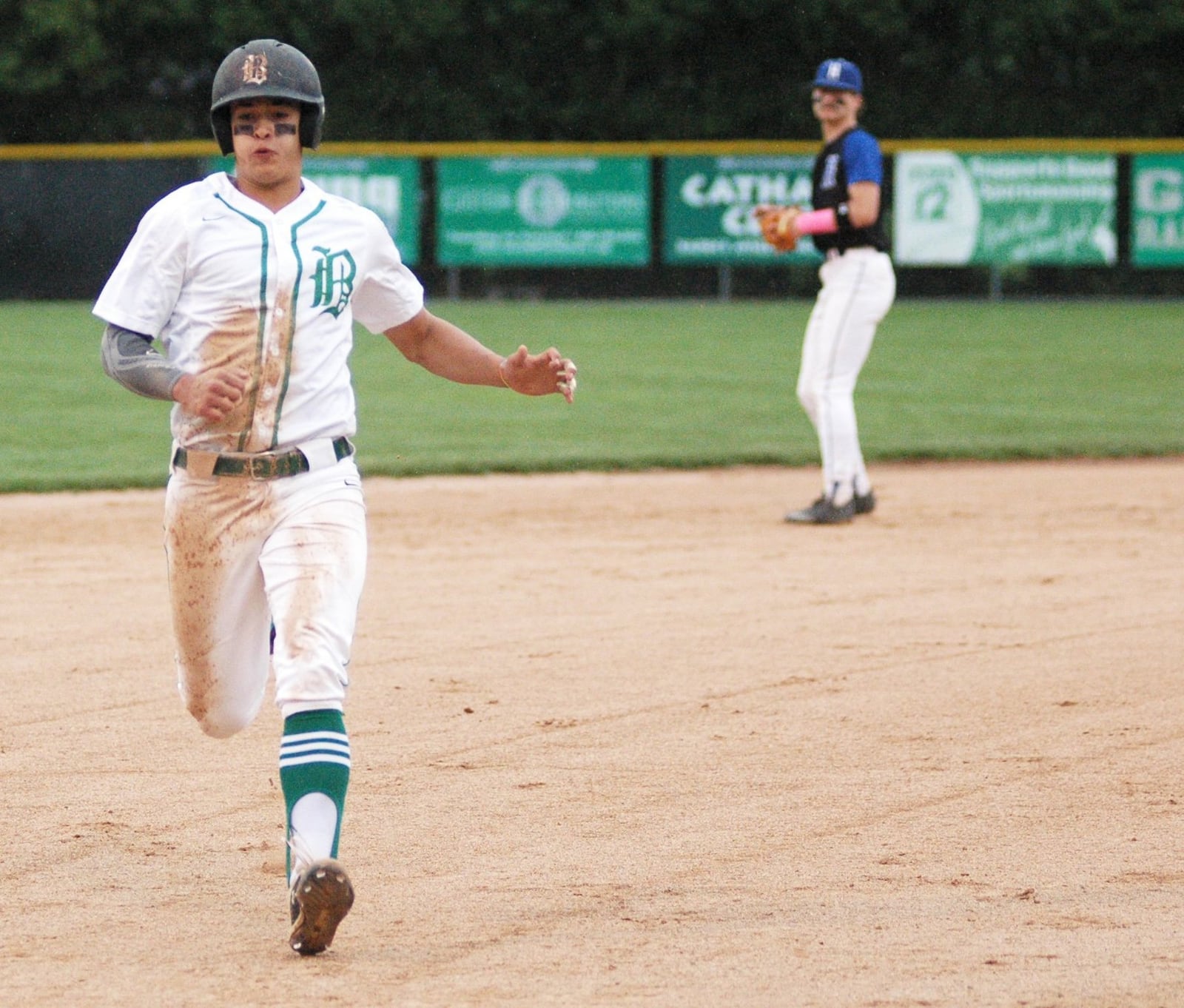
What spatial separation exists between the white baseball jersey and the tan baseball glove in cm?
536

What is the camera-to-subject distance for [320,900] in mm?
3625

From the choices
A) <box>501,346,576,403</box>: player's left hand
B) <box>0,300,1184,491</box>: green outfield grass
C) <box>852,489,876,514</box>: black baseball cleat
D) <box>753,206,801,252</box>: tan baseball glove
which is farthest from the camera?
<box>0,300,1184,491</box>: green outfield grass

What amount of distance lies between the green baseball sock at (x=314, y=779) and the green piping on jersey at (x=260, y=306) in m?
0.61

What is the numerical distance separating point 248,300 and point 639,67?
2885 centimetres

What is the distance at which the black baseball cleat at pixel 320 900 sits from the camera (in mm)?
3623

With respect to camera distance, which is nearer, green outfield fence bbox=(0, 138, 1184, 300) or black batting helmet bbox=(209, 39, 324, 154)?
black batting helmet bbox=(209, 39, 324, 154)

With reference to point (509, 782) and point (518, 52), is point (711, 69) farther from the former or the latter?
point (509, 782)

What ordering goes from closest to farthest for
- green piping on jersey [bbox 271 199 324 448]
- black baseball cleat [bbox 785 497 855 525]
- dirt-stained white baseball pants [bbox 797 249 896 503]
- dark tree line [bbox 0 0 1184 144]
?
green piping on jersey [bbox 271 199 324 448]
dirt-stained white baseball pants [bbox 797 249 896 503]
black baseball cleat [bbox 785 497 855 525]
dark tree line [bbox 0 0 1184 144]

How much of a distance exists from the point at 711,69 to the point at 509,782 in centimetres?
2821

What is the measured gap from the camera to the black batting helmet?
154 inches

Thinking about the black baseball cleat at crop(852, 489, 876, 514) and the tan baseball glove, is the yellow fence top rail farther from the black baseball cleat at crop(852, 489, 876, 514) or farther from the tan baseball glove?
the tan baseball glove

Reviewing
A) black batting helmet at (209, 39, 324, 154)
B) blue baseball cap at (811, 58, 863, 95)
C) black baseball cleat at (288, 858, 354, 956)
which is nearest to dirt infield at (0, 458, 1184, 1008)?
black baseball cleat at (288, 858, 354, 956)

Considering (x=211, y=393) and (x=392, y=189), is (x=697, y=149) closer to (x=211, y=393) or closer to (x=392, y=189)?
(x=392, y=189)

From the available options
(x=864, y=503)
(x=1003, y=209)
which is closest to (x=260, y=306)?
(x=864, y=503)
